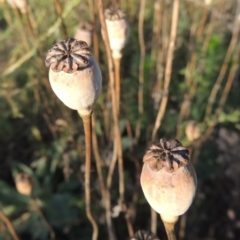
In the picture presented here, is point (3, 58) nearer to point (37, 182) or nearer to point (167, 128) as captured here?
point (37, 182)

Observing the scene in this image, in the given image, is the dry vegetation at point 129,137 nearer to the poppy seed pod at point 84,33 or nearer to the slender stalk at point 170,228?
the poppy seed pod at point 84,33

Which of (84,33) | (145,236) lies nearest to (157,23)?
(84,33)

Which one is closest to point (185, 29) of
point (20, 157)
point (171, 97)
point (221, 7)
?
point (221, 7)

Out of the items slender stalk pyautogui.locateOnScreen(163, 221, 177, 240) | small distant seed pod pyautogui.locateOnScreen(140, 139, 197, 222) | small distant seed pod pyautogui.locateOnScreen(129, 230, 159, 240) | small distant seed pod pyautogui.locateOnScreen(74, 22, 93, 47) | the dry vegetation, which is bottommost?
the dry vegetation


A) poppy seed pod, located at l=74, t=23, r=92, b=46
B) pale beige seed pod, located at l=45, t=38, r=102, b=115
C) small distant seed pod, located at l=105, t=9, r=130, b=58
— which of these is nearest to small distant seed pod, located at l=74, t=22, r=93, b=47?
poppy seed pod, located at l=74, t=23, r=92, b=46

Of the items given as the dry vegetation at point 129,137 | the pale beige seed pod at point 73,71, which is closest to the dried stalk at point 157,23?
the dry vegetation at point 129,137

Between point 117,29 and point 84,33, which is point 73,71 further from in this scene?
point 84,33

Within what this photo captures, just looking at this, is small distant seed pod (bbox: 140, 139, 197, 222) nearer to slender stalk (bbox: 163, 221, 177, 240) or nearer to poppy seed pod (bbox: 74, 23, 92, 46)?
slender stalk (bbox: 163, 221, 177, 240)
